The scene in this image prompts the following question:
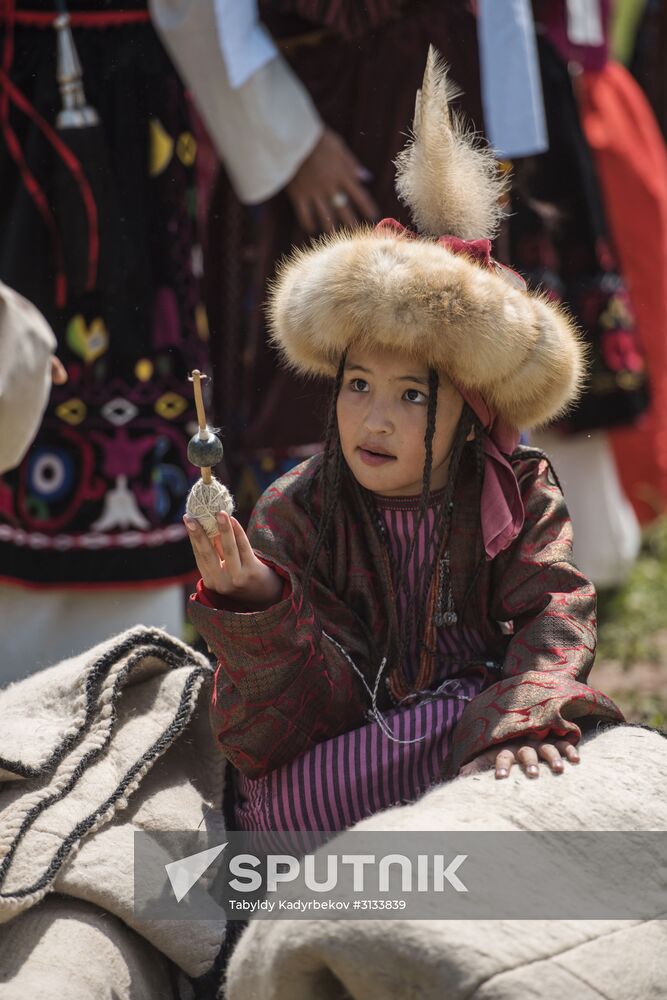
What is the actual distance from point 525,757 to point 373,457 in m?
0.57

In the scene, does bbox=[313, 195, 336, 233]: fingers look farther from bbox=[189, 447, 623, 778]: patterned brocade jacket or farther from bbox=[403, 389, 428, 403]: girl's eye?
bbox=[403, 389, 428, 403]: girl's eye

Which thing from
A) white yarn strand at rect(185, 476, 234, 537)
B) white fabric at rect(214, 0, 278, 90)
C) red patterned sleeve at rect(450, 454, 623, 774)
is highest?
white fabric at rect(214, 0, 278, 90)

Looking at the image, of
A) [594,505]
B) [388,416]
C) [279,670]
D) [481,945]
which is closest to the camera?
[481,945]

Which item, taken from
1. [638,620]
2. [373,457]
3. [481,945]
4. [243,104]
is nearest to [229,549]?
[373,457]

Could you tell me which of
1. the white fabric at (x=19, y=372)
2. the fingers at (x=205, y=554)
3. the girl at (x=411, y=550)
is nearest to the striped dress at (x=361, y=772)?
the girl at (x=411, y=550)

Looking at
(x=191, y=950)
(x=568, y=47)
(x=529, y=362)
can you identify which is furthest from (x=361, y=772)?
(x=568, y=47)

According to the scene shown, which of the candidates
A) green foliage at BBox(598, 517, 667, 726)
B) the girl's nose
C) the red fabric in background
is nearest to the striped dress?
the girl's nose

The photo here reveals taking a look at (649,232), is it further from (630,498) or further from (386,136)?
(386,136)

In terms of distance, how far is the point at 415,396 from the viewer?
7.36 ft

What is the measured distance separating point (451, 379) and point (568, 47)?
2.66 m

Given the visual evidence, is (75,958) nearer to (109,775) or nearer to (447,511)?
(109,775)

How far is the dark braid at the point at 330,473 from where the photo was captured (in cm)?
228

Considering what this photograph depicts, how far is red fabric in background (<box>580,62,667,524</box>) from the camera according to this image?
4.82 m

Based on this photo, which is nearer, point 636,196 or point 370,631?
point 370,631
